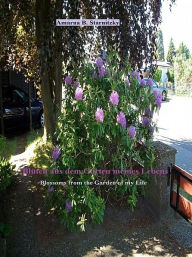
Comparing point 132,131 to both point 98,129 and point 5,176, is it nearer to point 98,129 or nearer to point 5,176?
point 98,129

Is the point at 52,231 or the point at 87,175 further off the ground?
the point at 87,175

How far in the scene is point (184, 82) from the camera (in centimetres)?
2066

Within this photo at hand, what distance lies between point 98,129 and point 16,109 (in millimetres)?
5388

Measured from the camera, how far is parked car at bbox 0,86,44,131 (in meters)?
7.47

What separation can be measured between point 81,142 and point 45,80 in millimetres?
2575

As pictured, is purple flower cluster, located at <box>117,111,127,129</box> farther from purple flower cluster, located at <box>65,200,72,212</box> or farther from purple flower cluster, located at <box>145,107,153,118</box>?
purple flower cluster, located at <box>65,200,72,212</box>

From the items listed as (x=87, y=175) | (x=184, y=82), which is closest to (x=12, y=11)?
(x=87, y=175)

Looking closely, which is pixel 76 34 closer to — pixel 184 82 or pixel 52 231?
pixel 52 231

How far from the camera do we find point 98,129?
2.83 meters

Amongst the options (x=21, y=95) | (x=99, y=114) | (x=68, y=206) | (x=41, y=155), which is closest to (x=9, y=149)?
(x=41, y=155)

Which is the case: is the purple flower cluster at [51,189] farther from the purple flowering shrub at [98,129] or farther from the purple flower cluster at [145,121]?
the purple flower cluster at [145,121]

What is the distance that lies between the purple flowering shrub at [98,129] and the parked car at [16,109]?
4534 mm

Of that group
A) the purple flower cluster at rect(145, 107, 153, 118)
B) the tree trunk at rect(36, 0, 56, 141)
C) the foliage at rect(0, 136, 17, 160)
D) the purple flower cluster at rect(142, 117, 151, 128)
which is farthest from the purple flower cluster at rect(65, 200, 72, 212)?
the foliage at rect(0, 136, 17, 160)

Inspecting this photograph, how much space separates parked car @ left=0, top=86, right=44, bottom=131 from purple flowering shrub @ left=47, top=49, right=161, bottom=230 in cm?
453
